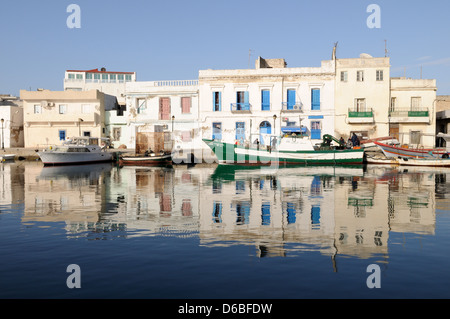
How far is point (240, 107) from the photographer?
131 ft

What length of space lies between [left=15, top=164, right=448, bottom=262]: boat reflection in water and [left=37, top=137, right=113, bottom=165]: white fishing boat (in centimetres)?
1557

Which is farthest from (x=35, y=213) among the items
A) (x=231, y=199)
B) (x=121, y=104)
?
(x=121, y=104)

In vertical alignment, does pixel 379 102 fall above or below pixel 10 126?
above

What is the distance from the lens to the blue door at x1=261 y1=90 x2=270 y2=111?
39281 millimetres

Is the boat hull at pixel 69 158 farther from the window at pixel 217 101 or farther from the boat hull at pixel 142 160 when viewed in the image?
the window at pixel 217 101

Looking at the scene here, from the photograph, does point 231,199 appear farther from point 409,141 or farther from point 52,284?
point 409,141

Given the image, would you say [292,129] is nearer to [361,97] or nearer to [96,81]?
[361,97]

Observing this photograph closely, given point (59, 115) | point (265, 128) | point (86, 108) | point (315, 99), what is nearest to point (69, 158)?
point (59, 115)

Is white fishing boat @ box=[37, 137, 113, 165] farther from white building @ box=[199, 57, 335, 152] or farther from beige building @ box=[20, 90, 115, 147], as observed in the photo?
white building @ box=[199, 57, 335, 152]

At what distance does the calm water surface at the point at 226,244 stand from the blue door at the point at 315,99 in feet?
75.5

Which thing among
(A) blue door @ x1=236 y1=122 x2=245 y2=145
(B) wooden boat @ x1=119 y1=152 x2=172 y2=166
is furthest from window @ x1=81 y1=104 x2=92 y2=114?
(A) blue door @ x1=236 y1=122 x2=245 y2=145

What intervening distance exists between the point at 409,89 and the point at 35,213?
35.1 meters

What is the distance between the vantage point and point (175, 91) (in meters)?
41.3

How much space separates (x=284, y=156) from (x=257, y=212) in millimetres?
20939
